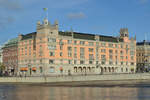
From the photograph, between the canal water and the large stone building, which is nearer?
the canal water

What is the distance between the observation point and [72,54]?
14600 centimetres

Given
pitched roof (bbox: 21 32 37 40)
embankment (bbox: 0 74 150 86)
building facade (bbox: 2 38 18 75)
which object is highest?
pitched roof (bbox: 21 32 37 40)

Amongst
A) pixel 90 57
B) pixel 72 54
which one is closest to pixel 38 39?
pixel 72 54

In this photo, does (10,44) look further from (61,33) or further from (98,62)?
(98,62)

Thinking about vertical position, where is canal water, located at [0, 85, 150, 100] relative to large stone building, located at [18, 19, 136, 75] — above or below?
below

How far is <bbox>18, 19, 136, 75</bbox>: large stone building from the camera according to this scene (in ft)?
449

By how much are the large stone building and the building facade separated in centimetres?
909

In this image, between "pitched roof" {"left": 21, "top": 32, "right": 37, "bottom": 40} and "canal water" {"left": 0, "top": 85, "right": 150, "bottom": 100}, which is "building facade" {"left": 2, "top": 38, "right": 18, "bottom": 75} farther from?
"canal water" {"left": 0, "top": 85, "right": 150, "bottom": 100}

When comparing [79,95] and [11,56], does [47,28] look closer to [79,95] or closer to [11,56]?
[11,56]

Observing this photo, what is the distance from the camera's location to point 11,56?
167125 millimetres

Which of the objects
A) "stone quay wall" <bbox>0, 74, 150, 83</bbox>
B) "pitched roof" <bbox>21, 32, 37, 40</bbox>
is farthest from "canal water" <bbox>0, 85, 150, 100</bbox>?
"pitched roof" <bbox>21, 32, 37, 40</bbox>

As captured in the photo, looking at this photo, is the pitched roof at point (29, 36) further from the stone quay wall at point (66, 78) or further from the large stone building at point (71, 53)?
the stone quay wall at point (66, 78)

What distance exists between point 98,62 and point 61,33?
2786 centimetres

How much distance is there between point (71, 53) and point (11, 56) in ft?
136
